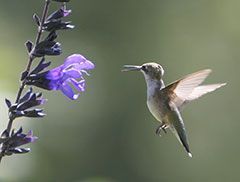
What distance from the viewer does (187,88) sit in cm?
265

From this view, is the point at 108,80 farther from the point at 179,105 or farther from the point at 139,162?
the point at 179,105

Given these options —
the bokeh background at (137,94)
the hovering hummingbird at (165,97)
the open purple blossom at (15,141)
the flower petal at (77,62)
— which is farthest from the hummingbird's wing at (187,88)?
the bokeh background at (137,94)

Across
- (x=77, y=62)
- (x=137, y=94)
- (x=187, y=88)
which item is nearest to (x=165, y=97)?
(x=187, y=88)

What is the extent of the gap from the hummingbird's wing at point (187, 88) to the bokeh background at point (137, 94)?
8.69 ft

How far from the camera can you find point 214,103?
686 cm

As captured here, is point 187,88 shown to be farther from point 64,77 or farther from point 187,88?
point 64,77

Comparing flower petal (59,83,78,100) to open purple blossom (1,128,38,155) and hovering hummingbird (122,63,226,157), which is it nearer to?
open purple blossom (1,128,38,155)

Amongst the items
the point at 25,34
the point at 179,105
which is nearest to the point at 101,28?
the point at 25,34

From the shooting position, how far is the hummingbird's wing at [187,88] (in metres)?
2.53

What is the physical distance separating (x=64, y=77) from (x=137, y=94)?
4641 millimetres

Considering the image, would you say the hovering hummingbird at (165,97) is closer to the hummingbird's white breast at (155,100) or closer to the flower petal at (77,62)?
the hummingbird's white breast at (155,100)

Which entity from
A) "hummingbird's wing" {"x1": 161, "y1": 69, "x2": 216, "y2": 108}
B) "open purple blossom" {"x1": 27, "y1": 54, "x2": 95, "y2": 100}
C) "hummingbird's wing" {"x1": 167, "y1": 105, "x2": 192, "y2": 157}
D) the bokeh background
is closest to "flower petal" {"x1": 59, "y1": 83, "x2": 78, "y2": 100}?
"open purple blossom" {"x1": 27, "y1": 54, "x2": 95, "y2": 100}

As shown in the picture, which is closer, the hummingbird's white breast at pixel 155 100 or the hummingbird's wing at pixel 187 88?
the hummingbird's wing at pixel 187 88

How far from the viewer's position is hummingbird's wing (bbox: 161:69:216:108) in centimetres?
253
